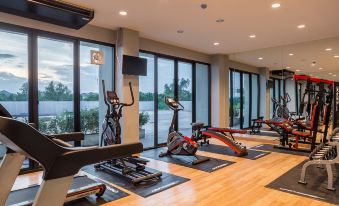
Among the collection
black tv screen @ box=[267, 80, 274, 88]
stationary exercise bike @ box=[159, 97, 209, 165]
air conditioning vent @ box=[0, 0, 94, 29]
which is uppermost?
air conditioning vent @ box=[0, 0, 94, 29]

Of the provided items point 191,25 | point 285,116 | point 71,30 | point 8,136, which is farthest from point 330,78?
point 8,136

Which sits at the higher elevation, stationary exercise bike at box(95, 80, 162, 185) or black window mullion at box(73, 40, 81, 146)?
black window mullion at box(73, 40, 81, 146)

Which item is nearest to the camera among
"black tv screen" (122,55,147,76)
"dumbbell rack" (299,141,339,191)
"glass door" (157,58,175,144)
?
"dumbbell rack" (299,141,339,191)

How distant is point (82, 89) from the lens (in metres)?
5.09

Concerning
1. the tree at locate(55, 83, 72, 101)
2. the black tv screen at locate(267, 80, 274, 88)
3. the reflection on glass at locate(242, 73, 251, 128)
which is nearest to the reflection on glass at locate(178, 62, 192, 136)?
the reflection on glass at locate(242, 73, 251, 128)

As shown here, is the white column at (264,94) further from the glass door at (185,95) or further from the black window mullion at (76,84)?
the black window mullion at (76,84)

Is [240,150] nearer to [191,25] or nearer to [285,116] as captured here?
[285,116]

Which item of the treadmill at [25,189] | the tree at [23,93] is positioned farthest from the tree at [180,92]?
the treadmill at [25,189]

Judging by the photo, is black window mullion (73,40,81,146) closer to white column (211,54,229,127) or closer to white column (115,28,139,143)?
white column (115,28,139,143)

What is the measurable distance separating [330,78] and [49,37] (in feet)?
22.0

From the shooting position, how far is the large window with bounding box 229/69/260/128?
7.13 metres

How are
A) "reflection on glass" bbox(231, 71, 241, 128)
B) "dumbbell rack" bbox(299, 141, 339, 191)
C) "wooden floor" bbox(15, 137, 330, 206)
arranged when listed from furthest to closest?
"reflection on glass" bbox(231, 71, 241, 128) < "dumbbell rack" bbox(299, 141, 339, 191) < "wooden floor" bbox(15, 137, 330, 206)

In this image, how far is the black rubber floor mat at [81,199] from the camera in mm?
2791

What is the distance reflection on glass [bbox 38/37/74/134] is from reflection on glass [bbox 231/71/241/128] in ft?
17.1
